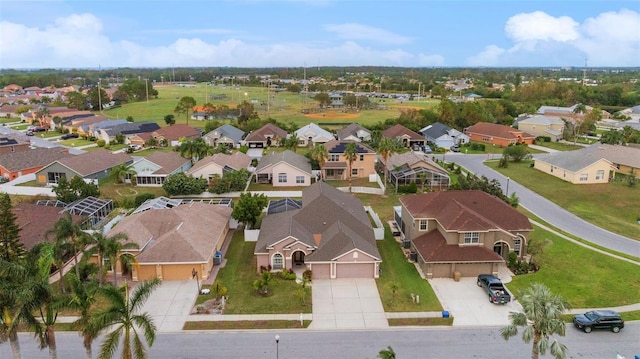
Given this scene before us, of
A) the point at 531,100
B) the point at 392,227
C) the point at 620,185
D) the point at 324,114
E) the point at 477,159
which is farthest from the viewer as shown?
the point at 531,100

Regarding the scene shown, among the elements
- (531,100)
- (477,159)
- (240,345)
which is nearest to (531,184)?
(477,159)

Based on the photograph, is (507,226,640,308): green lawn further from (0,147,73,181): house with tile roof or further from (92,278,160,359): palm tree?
(0,147,73,181): house with tile roof

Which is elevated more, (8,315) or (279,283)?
(8,315)

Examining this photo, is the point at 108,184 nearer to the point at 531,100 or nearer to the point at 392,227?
the point at 392,227

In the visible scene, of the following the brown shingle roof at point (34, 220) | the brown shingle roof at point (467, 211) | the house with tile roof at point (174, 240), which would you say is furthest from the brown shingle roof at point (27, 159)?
the brown shingle roof at point (467, 211)

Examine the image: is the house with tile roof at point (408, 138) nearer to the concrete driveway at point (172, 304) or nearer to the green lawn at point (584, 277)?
the green lawn at point (584, 277)

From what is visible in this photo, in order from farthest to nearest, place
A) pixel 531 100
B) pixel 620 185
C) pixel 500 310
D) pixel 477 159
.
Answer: pixel 531 100 → pixel 477 159 → pixel 620 185 → pixel 500 310

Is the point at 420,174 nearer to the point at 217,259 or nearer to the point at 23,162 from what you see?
the point at 217,259
